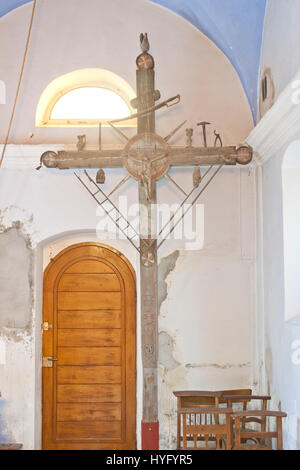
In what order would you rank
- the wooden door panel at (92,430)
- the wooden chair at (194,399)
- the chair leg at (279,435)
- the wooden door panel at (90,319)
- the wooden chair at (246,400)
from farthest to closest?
the wooden door panel at (90,319) → the wooden door panel at (92,430) → the wooden chair at (194,399) → the wooden chair at (246,400) → the chair leg at (279,435)

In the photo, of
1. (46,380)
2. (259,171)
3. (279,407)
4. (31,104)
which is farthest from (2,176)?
(279,407)

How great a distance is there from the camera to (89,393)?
6230mm

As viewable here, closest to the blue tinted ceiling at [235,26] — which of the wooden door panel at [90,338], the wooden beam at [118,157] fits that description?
the wooden beam at [118,157]

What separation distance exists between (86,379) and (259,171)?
2756 mm

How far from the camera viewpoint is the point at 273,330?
5578 millimetres

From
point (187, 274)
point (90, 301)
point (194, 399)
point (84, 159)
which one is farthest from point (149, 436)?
point (84, 159)

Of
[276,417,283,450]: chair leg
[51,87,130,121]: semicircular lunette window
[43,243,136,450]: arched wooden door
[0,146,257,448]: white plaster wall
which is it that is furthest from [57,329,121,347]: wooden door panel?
[51,87,130,121]: semicircular lunette window

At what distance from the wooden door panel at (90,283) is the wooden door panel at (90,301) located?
1.7 inches

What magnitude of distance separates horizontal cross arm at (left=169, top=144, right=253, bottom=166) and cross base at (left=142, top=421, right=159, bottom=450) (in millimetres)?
2477

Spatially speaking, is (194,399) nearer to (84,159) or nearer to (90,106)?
(84,159)

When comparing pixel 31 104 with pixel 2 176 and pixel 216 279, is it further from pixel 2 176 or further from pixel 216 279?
Answer: pixel 216 279

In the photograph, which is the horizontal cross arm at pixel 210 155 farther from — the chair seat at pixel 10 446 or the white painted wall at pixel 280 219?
the chair seat at pixel 10 446

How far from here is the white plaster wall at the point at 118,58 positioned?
247 inches

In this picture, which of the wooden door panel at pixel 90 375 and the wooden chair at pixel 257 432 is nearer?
the wooden chair at pixel 257 432
